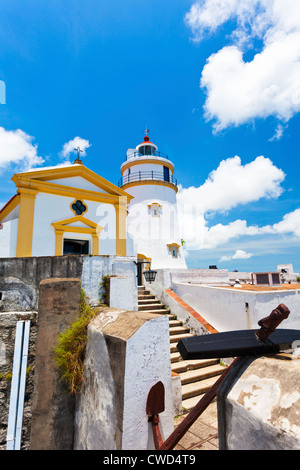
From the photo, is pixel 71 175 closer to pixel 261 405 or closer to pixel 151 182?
pixel 151 182

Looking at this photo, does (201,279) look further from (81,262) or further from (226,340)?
(226,340)

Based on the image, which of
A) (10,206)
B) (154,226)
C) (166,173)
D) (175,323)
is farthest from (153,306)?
(166,173)

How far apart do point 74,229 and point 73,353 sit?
756cm

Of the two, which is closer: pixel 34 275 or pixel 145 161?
pixel 34 275

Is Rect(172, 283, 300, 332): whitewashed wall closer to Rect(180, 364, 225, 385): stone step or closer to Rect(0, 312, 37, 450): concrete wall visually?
Rect(180, 364, 225, 385): stone step

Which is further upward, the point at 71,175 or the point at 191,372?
the point at 71,175

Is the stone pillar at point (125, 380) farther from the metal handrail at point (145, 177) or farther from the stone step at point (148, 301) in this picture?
the metal handrail at point (145, 177)

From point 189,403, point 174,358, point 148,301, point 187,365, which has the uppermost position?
point 148,301

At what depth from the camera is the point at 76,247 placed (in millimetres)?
11867

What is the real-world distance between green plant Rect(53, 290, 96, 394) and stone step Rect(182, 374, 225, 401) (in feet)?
9.26

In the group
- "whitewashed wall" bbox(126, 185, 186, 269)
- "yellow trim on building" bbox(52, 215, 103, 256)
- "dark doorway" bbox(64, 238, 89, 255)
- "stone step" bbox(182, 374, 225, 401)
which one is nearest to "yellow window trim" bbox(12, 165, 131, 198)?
"yellow trim on building" bbox(52, 215, 103, 256)
